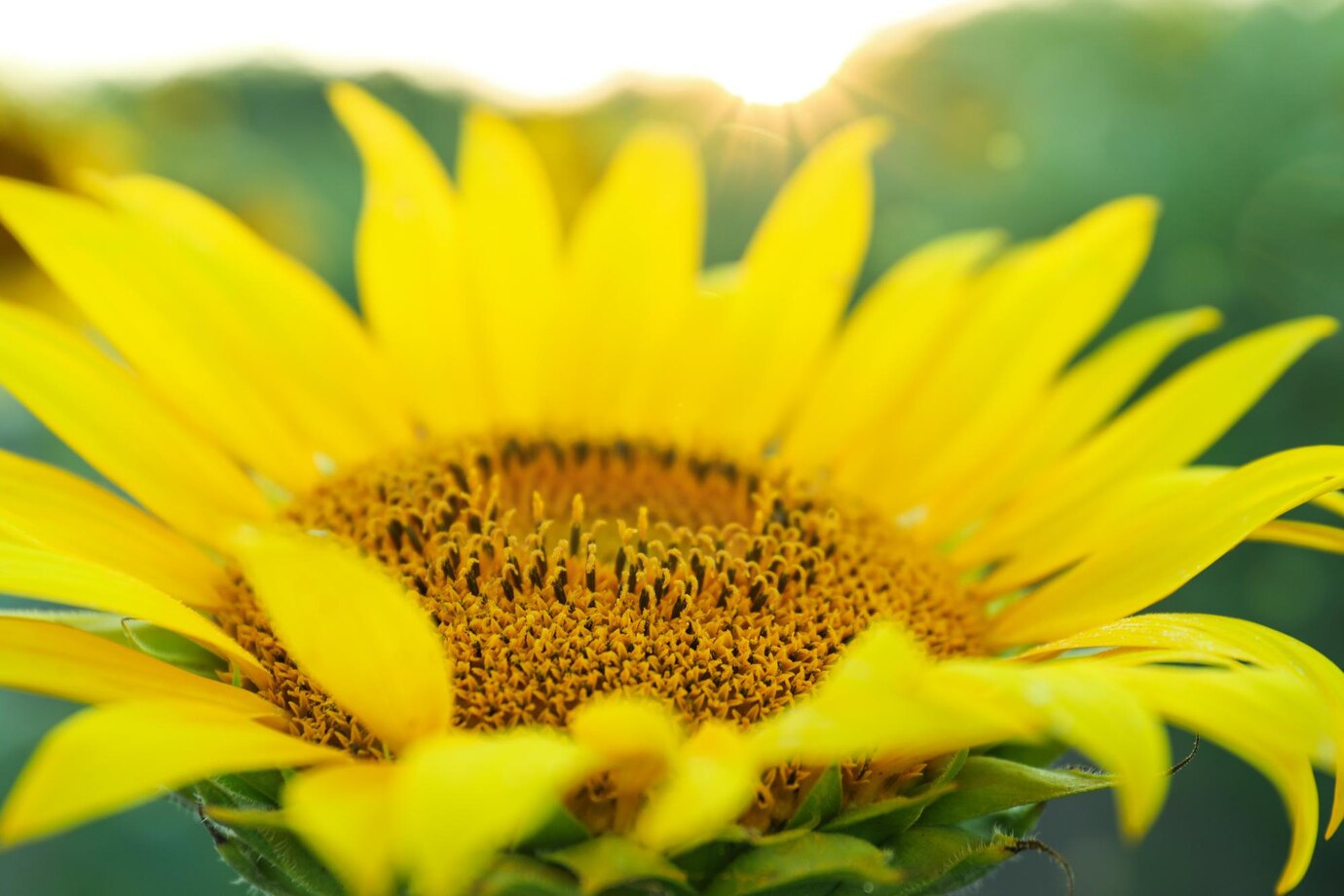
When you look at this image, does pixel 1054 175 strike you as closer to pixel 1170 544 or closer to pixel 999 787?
pixel 1170 544

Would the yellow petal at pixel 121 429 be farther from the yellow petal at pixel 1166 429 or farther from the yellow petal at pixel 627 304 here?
the yellow petal at pixel 1166 429

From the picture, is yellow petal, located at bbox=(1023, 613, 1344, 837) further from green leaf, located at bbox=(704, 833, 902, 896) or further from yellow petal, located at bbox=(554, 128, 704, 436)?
yellow petal, located at bbox=(554, 128, 704, 436)

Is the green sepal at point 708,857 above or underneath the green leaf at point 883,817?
above

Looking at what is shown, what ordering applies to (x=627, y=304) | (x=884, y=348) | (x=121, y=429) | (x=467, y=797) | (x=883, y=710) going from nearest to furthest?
(x=467, y=797) < (x=883, y=710) < (x=121, y=429) < (x=884, y=348) < (x=627, y=304)

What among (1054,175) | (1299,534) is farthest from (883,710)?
(1054,175)

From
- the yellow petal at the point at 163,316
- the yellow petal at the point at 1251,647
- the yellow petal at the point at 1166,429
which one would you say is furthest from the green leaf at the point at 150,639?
the yellow petal at the point at 1166,429

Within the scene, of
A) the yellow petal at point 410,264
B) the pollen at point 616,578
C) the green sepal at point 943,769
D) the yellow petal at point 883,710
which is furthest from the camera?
the yellow petal at point 410,264
